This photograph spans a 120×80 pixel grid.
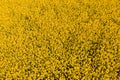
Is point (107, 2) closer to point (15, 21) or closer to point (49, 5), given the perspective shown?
point (49, 5)

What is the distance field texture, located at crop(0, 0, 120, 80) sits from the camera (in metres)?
4.38

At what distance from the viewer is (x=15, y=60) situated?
16.8 feet

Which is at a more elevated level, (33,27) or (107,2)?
(107,2)

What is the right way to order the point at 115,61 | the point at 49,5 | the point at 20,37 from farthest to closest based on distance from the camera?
the point at 49,5
the point at 20,37
the point at 115,61

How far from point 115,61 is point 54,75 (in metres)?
0.95

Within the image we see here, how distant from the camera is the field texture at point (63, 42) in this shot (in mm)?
4379

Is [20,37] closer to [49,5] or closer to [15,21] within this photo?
[15,21]

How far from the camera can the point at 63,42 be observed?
504cm

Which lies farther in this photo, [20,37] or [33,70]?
[20,37]

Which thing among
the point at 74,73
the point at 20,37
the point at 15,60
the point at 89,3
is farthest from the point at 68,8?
the point at 74,73

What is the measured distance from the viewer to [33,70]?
4695 mm

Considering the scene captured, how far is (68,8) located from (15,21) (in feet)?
3.94

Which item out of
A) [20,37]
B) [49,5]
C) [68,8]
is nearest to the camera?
[20,37]

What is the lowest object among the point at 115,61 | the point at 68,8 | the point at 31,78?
the point at 31,78
